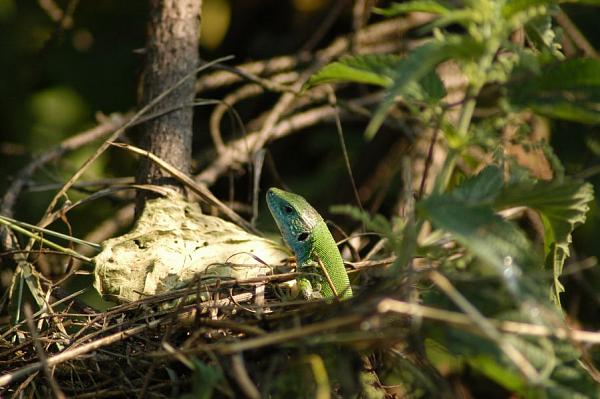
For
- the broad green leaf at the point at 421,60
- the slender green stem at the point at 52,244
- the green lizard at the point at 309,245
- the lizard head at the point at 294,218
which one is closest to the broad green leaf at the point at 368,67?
the broad green leaf at the point at 421,60

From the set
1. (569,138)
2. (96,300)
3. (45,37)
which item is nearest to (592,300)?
(569,138)

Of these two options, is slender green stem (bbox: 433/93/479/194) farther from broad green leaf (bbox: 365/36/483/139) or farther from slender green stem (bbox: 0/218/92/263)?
slender green stem (bbox: 0/218/92/263)

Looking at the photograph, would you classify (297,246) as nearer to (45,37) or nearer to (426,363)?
(426,363)

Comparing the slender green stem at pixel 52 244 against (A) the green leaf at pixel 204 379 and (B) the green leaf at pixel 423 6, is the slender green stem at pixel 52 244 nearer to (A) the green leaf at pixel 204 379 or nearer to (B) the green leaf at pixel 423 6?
(A) the green leaf at pixel 204 379

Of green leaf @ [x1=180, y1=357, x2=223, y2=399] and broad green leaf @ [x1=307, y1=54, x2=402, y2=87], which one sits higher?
broad green leaf @ [x1=307, y1=54, x2=402, y2=87]

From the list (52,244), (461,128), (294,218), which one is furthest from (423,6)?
(294,218)

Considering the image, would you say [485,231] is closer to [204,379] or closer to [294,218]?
[204,379]

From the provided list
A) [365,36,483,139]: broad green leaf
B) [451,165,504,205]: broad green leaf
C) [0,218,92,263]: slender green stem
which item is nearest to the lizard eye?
[0,218,92,263]: slender green stem
